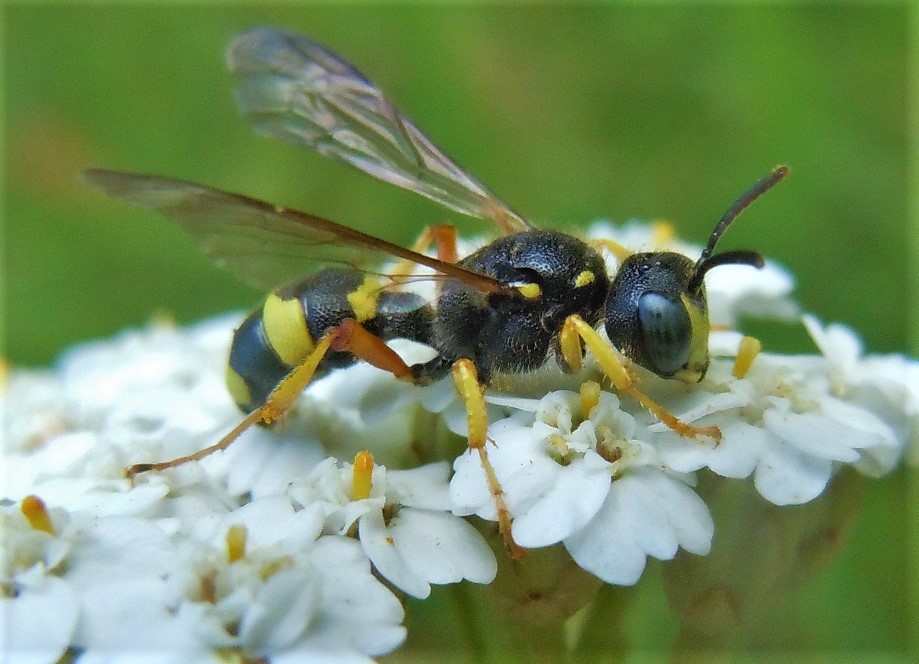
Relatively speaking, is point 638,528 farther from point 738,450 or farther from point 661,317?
point 661,317

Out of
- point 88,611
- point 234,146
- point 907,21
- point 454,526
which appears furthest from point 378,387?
point 907,21

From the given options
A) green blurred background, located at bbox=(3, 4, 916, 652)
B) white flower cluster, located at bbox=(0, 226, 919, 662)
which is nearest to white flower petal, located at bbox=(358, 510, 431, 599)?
white flower cluster, located at bbox=(0, 226, 919, 662)

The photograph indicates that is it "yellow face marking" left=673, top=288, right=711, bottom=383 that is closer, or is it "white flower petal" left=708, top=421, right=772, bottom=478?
"white flower petal" left=708, top=421, right=772, bottom=478

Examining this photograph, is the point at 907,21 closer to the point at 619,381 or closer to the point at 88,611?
the point at 619,381

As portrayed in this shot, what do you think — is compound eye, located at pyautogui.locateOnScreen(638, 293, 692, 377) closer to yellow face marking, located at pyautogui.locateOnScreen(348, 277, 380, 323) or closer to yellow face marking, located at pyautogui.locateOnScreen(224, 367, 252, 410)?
yellow face marking, located at pyautogui.locateOnScreen(348, 277, 380, 323)

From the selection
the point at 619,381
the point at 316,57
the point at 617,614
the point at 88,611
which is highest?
the point at 316,57

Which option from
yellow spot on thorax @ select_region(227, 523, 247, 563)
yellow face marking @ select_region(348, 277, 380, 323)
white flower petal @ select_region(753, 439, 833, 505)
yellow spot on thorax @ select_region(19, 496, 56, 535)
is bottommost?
yellow spot on thorax @ select_region(19, 496, 56, 535)

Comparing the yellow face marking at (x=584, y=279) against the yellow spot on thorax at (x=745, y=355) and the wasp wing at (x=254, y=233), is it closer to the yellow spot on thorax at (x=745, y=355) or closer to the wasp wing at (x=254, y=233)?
the wasp wing at (x=254, y=233)
